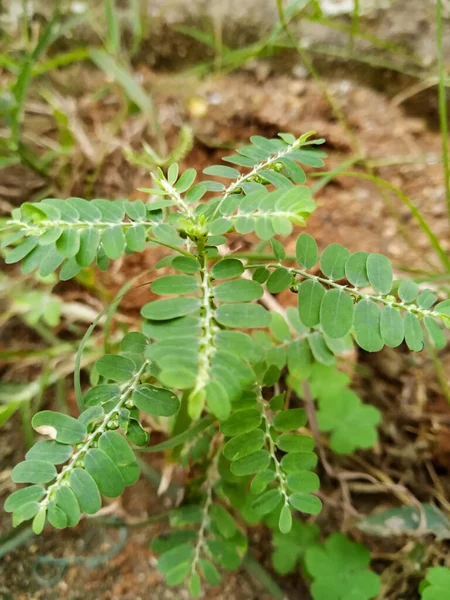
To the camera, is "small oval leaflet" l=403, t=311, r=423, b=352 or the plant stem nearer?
"small oval leaflet" l=403, t=311, r=423, b=352

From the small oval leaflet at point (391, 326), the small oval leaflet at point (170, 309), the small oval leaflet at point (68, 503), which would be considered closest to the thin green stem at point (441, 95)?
the small oval leaflet at point (391, 326)

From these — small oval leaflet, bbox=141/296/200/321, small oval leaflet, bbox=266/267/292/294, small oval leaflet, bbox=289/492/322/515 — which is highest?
small oval leaflet, bbox=141/296/200/321

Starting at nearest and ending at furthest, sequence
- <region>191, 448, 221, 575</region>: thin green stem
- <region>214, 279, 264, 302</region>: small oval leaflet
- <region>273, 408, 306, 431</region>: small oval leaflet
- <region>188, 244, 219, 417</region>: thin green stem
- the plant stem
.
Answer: <region>188, 244, 219, 417</region>: thin green stem → <region>214, 279, 264, 302</region>: small oval leaflet → <region>273, 408, 306, 431</region>: small oval leaflet → <region>191, 448, 221, 575</region>: thin green stem → the plant stem

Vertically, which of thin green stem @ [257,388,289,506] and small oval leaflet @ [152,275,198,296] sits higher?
small oval leaflet @ [152,275,198,296]

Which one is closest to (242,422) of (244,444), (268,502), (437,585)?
(244,444)

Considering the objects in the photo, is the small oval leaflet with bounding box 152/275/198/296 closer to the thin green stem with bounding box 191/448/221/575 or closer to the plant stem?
the thin green stem with bounding box 191/448/221/575

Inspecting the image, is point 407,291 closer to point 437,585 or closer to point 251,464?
point 251,464

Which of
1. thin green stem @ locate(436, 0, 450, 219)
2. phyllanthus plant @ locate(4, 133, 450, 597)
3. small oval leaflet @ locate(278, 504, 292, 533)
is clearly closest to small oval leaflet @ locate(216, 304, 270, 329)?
phyllanthus plant @ locate(4, 133, 450, 597)
